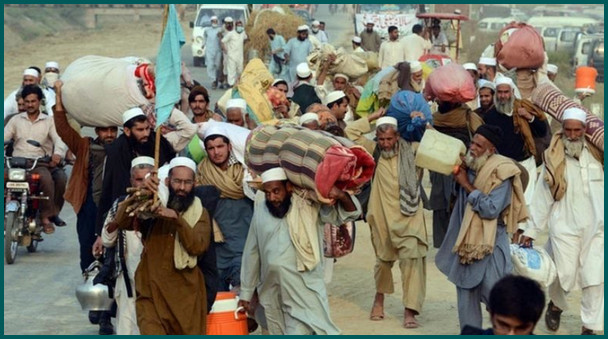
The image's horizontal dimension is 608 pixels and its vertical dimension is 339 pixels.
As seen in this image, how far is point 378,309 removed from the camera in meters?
11.7

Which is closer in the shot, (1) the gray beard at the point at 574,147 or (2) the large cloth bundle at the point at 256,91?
(1) the gray beard at the point at 574,147

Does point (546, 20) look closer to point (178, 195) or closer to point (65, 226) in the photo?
point (65, 226)

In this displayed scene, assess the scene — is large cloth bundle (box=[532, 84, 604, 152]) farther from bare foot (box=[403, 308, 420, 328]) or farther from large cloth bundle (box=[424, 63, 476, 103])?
bare foot (box=[403, 308, 420, 328])

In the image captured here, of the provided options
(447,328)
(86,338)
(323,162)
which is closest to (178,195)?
(323,162)

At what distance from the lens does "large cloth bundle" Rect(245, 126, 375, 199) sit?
907 centimetres

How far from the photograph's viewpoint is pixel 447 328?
11.3m

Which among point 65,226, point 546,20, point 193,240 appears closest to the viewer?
point 193,240

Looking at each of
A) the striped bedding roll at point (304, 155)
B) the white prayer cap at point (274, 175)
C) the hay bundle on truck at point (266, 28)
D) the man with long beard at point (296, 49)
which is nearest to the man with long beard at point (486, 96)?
the striped bedding roll at point (304, 155)

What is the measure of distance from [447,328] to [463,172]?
158 centimetres

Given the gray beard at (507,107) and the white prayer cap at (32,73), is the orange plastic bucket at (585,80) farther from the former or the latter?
the white prayer cap at (32,73)

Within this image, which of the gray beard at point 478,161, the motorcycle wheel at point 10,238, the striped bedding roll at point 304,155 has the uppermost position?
the striped bedding roll at point 304,155

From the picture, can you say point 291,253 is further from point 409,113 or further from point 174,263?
point 409,113

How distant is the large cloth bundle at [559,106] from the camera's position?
11.0 metres

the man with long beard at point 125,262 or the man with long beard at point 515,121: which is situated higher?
the man with long beard at point 125,262
